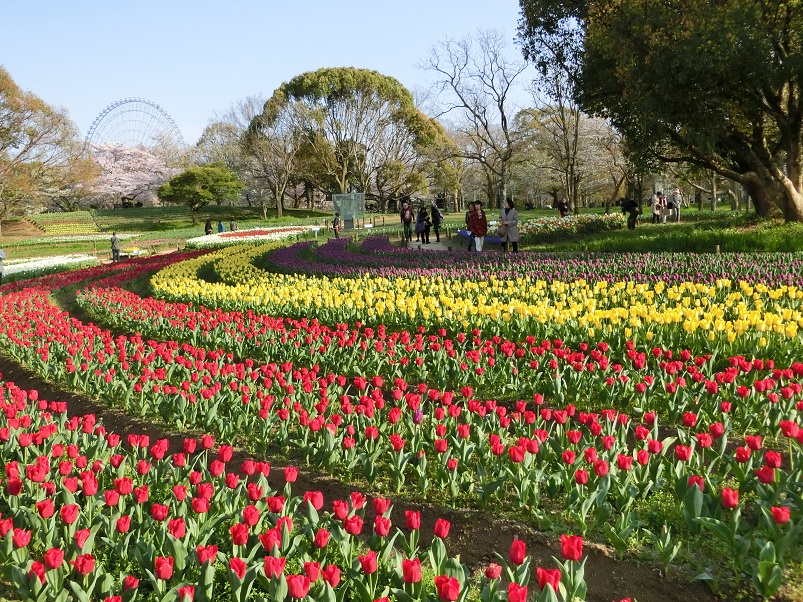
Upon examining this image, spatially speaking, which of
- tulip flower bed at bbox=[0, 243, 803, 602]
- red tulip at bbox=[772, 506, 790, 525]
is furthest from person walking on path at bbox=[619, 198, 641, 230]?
red tulip at bbox=[772, 506, 790, 525]

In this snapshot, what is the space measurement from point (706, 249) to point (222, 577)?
13.1m

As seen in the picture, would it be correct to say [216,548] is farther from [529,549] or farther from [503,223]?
[503,223]

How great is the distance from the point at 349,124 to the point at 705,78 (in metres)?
35.9

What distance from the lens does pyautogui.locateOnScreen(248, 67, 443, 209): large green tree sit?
46.2 m

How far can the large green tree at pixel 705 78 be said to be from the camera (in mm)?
13234

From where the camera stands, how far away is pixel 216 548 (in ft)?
7.87

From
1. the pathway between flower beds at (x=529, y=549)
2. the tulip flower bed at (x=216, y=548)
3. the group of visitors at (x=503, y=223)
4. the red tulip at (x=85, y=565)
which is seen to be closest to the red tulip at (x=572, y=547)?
the tulip flower bed at (x=216, y=548)

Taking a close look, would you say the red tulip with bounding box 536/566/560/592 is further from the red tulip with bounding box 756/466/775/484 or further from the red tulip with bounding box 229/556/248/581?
the red tulip with bounding box 756/466/775/484

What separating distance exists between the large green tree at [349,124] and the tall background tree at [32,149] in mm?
13488

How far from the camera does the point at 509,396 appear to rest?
17.5ft

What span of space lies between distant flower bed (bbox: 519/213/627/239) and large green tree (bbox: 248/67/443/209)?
27.7 m

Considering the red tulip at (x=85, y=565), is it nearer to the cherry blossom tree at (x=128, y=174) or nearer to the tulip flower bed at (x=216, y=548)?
the tulip flower bed at (x=216, y=548)

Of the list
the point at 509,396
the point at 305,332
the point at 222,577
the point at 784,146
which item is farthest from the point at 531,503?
the point at 784,146

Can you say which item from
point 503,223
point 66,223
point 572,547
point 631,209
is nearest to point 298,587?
point 572,547
